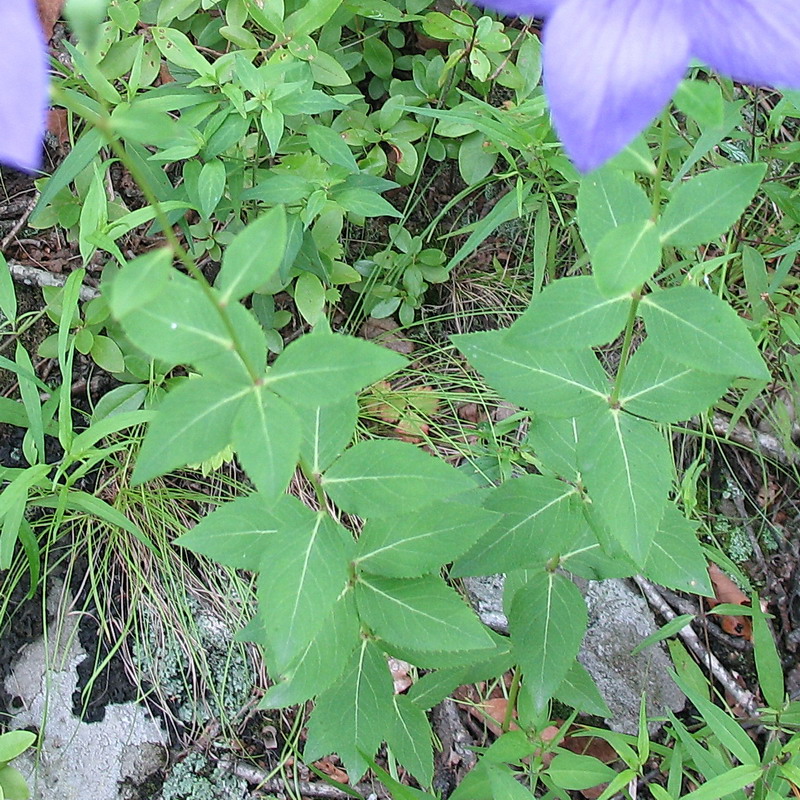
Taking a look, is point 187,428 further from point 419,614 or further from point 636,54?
point 636,54

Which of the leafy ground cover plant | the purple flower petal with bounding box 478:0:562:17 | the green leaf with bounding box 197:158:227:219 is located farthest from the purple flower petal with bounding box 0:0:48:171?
the green leaf with bounding box 197:158:227:219

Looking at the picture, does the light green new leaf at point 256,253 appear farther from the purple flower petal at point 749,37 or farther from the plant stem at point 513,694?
the plant stem at point 513,694

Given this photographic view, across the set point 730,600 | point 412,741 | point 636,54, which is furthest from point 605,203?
point 730,600

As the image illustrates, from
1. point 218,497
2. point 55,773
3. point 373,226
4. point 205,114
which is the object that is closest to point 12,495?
point 218,497

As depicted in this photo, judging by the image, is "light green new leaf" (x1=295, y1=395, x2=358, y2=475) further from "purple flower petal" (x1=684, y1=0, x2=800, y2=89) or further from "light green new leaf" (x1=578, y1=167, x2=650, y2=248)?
"purple flower petal" (x1=684, y1=0, x2=800, y2=89)

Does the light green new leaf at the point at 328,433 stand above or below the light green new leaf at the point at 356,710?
above

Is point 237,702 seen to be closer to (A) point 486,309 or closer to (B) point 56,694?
(B) point 56,694

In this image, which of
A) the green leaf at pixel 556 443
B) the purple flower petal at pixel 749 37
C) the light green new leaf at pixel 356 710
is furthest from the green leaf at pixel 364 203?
the purple flower petal at pixel 749 37
